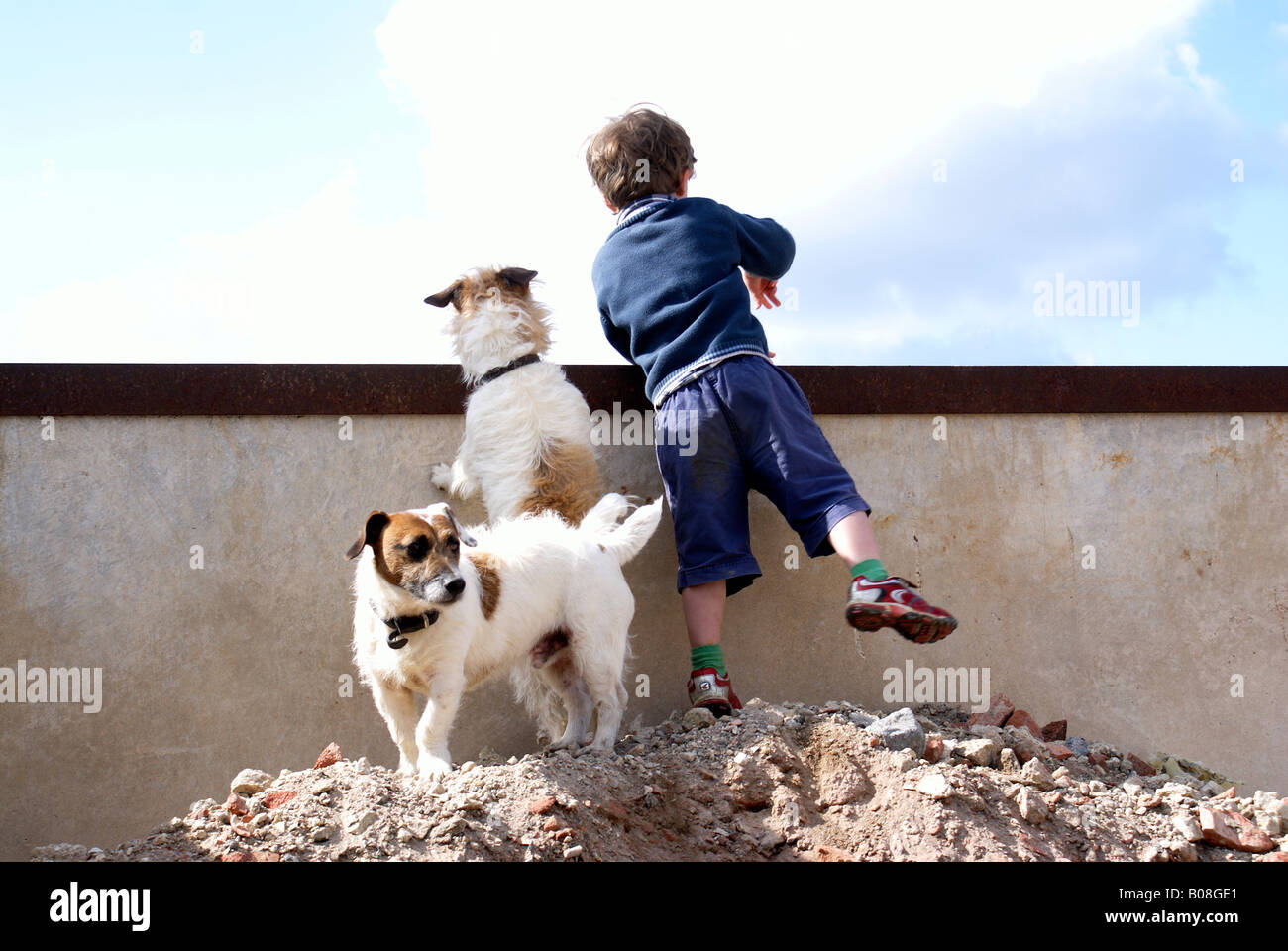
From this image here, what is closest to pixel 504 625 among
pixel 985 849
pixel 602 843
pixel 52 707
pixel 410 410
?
pixel 602 843

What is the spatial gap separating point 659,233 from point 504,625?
1.71 metres

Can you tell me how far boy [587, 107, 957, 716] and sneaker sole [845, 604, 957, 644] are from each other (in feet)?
1.27

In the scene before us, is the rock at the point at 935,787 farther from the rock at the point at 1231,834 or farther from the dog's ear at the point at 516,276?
the dog's ear at the point at 516,276

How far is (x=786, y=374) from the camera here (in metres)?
4.31

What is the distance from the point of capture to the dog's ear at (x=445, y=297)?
488 cm

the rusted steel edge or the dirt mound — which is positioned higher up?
the rusted steel edge

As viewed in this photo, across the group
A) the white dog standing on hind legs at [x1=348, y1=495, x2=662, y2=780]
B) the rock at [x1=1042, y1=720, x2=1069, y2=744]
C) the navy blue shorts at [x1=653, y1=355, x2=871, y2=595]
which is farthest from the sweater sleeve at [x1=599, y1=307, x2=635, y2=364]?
the rock at [x1=1042, y1=720, x2=1069, y2=744]

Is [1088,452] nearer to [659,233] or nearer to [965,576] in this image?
[965,576]

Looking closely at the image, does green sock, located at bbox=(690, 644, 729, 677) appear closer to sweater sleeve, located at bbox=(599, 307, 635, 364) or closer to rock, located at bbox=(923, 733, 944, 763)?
rock, located at bbox=(923, 733, 944, 763)

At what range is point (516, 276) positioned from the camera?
4895 millimetres

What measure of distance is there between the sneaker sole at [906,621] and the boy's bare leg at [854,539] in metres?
0.28

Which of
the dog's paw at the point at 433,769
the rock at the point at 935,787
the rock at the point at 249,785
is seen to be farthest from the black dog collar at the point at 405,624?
the rock at the point at 935,787

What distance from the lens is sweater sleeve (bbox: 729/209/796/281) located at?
4.38m

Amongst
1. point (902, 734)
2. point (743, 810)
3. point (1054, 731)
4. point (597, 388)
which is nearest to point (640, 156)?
point (597, 388)
